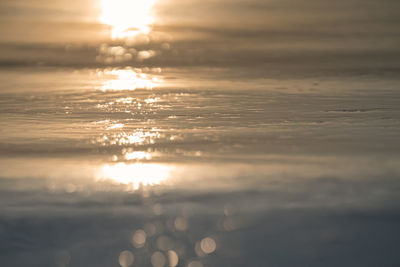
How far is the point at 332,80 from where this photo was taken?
6.05 m

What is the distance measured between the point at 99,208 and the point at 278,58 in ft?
14.8

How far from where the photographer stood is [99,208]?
110 inches

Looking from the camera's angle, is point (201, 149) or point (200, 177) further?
point (201, 149)

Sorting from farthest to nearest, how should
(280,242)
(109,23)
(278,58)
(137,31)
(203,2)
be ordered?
(203,2), (109,23), (137,31), (278,58), (280,242)

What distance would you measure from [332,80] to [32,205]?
367 cm

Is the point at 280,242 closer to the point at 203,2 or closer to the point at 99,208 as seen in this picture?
the point at 99,208

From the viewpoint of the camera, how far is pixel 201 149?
376 cm

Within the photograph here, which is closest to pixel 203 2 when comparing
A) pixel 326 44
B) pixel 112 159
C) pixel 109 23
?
pixel 109 23

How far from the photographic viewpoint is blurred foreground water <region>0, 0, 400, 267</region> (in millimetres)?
2438

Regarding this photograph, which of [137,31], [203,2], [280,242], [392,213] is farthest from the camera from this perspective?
[203,2]

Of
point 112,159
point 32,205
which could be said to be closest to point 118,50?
point 112,159

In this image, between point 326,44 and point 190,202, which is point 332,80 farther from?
point 190,202

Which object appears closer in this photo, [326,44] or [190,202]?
[190,202]

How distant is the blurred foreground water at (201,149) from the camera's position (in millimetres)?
2438
